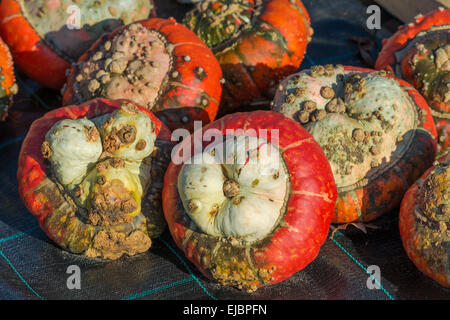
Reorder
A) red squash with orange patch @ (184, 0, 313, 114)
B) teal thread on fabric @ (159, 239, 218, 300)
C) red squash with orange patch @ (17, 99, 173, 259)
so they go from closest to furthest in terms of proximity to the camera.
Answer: red squash with orange patch @ (17, 99, 173, 259) < teal thread on fabric @ (159, 239, 218, 300) < red squash with orange patch @ (184, 0, 313, 114)

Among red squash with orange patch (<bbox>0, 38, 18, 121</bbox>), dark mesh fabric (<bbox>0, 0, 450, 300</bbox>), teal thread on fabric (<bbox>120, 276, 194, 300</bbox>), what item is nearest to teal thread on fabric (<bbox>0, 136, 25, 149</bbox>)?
red squash with orange patch (<bbox>0, 38, 18, 121</bbox>)

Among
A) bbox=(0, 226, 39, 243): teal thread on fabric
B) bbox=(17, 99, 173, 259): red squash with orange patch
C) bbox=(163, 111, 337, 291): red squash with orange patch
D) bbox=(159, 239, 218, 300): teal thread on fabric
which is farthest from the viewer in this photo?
bbox=(0, 226, 39, 243): teal thread on fabric

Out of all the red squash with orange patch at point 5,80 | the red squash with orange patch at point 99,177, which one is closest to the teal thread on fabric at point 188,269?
the red squash with orange patch at point 99,177

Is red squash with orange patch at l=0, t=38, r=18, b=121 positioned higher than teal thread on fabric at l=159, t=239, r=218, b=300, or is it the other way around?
red squash with orange patch at l=0, t=38, r=18, b=121

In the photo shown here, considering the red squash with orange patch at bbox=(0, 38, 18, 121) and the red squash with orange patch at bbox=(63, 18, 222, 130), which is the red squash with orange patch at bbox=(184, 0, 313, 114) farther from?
the red squash with orange patch at bbox=(0, 38, 18, 121)

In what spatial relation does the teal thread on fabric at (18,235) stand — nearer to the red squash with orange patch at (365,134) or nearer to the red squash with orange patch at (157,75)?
the red squash with orange patch at (157,75)

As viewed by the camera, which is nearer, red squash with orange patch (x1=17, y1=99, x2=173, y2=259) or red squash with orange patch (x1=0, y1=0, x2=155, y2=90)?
red squash with orange patch (x1=17, y1=99, x2=173, y2=259)
